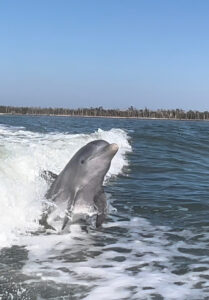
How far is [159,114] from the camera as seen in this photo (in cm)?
10762

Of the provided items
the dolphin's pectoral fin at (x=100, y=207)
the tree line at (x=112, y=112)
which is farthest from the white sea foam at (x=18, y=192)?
the tree line at (x=112, y=112)

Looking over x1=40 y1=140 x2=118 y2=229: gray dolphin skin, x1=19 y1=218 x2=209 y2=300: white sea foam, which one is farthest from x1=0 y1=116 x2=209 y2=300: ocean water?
x1=40 y1=140 x2=118 y2=229: gray dolphin skin

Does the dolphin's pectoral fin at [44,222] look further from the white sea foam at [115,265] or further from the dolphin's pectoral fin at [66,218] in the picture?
the white sea foam at [115,265]

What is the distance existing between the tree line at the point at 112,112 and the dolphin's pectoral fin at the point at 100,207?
9885 centimetres

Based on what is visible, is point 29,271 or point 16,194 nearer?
point 29,271

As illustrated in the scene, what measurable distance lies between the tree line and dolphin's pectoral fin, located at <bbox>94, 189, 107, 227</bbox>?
98853 mm

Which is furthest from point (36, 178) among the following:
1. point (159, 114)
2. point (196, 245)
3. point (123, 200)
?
point (159, 114)

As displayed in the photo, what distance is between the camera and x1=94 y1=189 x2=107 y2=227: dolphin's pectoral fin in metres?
7.30

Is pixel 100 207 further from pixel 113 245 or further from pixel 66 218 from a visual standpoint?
pixel 113 245

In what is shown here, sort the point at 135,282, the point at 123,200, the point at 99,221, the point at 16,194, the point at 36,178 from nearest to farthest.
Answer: the point at 135,282 → the point at 99,221 → the point at 16,194 → the point at 36,178 → the point at 123,200

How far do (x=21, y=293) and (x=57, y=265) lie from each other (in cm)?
93

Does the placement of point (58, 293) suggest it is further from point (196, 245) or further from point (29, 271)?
point (196, 245)

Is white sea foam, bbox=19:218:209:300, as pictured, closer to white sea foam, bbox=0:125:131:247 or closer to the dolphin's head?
white sea foam, bbox=0:125:131:247

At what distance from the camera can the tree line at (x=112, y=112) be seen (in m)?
108
